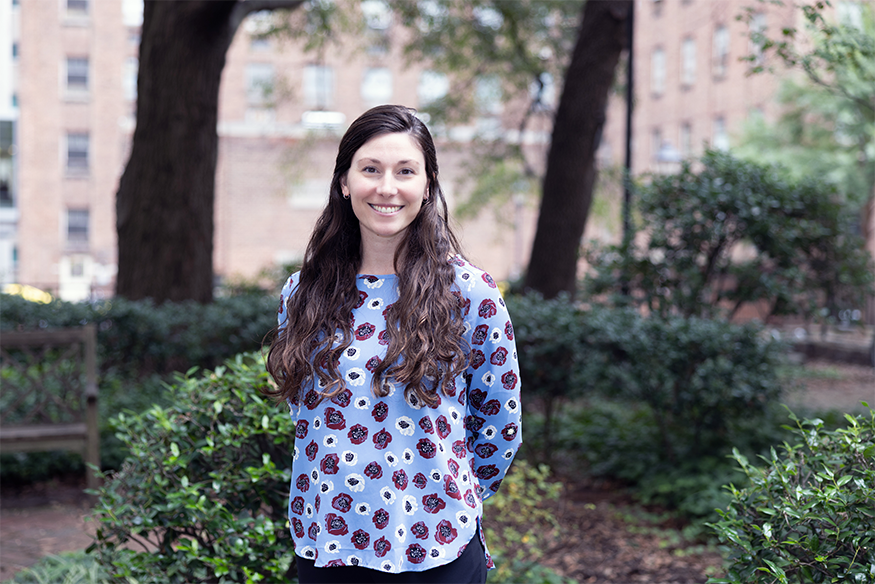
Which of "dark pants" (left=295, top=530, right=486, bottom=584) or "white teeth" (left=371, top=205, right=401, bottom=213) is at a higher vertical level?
"white teeth" (left=371, top=205, right=401, bottom=213)

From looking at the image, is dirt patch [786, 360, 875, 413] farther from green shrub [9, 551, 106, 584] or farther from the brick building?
the brick building

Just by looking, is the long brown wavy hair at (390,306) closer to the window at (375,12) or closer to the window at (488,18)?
the window at (375,12)

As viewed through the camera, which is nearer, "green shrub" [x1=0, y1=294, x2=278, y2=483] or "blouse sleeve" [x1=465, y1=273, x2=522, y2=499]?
"blouse sleeve" [x1=465, y1=273, x2=522, y2=499]

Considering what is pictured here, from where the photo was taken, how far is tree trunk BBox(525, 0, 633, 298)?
854 centimetres

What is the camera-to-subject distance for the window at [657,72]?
1400 inches

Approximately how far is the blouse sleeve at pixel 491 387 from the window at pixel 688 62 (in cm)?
3402

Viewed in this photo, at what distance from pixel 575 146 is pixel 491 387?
711 cm

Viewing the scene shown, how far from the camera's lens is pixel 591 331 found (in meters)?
5.87

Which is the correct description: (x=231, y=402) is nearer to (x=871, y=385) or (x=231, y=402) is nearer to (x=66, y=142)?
(x=871, y=385)

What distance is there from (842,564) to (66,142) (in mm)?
35211

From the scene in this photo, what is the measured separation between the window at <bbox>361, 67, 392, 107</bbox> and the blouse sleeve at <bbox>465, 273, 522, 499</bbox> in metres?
34.6

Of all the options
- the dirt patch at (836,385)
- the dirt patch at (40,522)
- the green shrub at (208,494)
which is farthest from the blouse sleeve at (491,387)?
the dirt patch at (836,385)

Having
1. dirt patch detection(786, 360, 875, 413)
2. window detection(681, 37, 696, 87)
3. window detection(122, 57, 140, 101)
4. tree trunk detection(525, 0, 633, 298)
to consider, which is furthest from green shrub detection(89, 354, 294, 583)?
window detection(681, 37, 696, 87)

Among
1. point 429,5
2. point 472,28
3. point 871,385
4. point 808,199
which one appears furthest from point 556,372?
point 429,5
